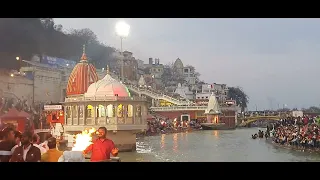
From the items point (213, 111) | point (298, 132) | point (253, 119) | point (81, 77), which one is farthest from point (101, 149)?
point (213, 111)

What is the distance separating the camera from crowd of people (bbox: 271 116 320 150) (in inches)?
243

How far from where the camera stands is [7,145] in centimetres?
358

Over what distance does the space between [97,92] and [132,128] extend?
89cm

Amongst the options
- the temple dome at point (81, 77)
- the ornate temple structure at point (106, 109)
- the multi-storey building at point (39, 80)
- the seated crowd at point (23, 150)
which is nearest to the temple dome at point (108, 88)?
the ornate temple structure at point (106, 109)

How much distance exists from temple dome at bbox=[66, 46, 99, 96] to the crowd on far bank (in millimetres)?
1751

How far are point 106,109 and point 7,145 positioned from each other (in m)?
3.65

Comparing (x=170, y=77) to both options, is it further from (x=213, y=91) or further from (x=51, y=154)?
(x=51, y=154)

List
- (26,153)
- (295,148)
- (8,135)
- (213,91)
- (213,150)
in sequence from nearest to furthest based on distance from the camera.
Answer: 1. (26,153)
2. (8,135)
3. (213,150)
4. (295,148)
5. (213,91)

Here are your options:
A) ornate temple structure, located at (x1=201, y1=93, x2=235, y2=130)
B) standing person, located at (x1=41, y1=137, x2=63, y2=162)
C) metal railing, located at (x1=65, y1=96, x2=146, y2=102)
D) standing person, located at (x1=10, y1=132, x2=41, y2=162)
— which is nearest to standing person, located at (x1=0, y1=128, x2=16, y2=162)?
standing person, located at (x1=10, y1=132, x2=41, y2=162)

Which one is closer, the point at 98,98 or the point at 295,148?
the point at 295,148

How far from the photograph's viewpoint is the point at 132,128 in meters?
7.35

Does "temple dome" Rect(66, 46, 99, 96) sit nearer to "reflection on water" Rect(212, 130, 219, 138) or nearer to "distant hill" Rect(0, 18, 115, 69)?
"distant hill" Rect(0, 18, 115, 69)
